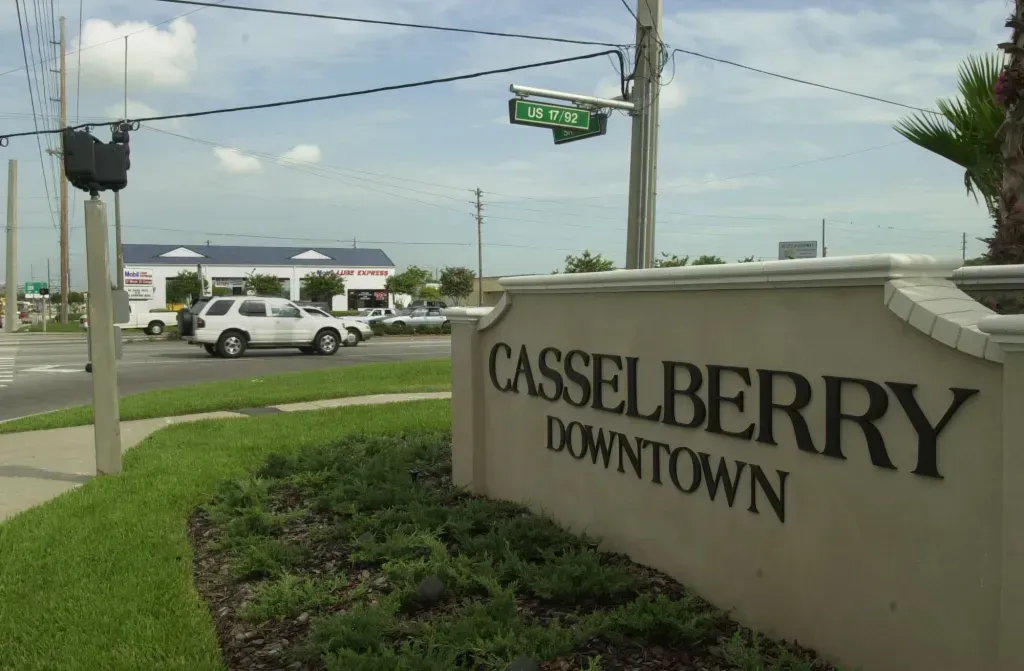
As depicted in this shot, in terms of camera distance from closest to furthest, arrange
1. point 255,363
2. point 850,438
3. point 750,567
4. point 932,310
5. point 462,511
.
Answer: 1. point 932,310
2. point 850,438
3. point 750,567
4. point 462,511
5. point 255,363

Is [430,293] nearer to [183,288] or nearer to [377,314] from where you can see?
[183,288]

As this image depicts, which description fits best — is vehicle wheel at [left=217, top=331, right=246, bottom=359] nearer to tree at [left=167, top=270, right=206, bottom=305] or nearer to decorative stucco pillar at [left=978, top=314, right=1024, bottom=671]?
decorative stucco pillar at [left=978, top=314, right=1024, bottom=671]

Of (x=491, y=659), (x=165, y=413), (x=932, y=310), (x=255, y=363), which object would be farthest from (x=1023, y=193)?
(x=255, y=363)

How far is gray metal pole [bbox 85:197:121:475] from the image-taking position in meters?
6.96

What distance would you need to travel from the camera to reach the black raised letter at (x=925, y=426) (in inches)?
113

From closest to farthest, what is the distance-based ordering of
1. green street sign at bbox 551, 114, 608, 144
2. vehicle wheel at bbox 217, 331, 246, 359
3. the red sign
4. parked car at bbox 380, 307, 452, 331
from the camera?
green street sign at bbox 551, 114, 608, 144
vehicle wheel at bbox 217, 331, 246, 359
parked car at bbox 380, 307, 452, 331
the red sign

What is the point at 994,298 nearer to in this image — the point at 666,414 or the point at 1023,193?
the point at 1023,193

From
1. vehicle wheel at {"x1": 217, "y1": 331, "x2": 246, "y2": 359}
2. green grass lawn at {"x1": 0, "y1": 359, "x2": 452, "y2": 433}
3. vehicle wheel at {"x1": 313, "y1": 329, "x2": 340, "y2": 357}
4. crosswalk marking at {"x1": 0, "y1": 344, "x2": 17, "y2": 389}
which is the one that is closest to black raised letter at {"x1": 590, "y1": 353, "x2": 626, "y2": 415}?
green grass lawn at {"x1": 0, "y1": 359, "x2": 452, "y2": 433}

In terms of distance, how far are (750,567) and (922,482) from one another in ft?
3.39

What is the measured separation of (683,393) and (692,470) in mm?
378

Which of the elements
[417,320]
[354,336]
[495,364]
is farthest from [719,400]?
[417,320]

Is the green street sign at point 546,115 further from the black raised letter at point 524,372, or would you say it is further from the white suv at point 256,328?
the white suv at point 256,328

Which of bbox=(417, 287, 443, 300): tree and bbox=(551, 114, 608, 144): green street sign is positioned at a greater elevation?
bbox=(551, 114, 608, 144): green street sign

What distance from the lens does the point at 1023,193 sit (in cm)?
410
